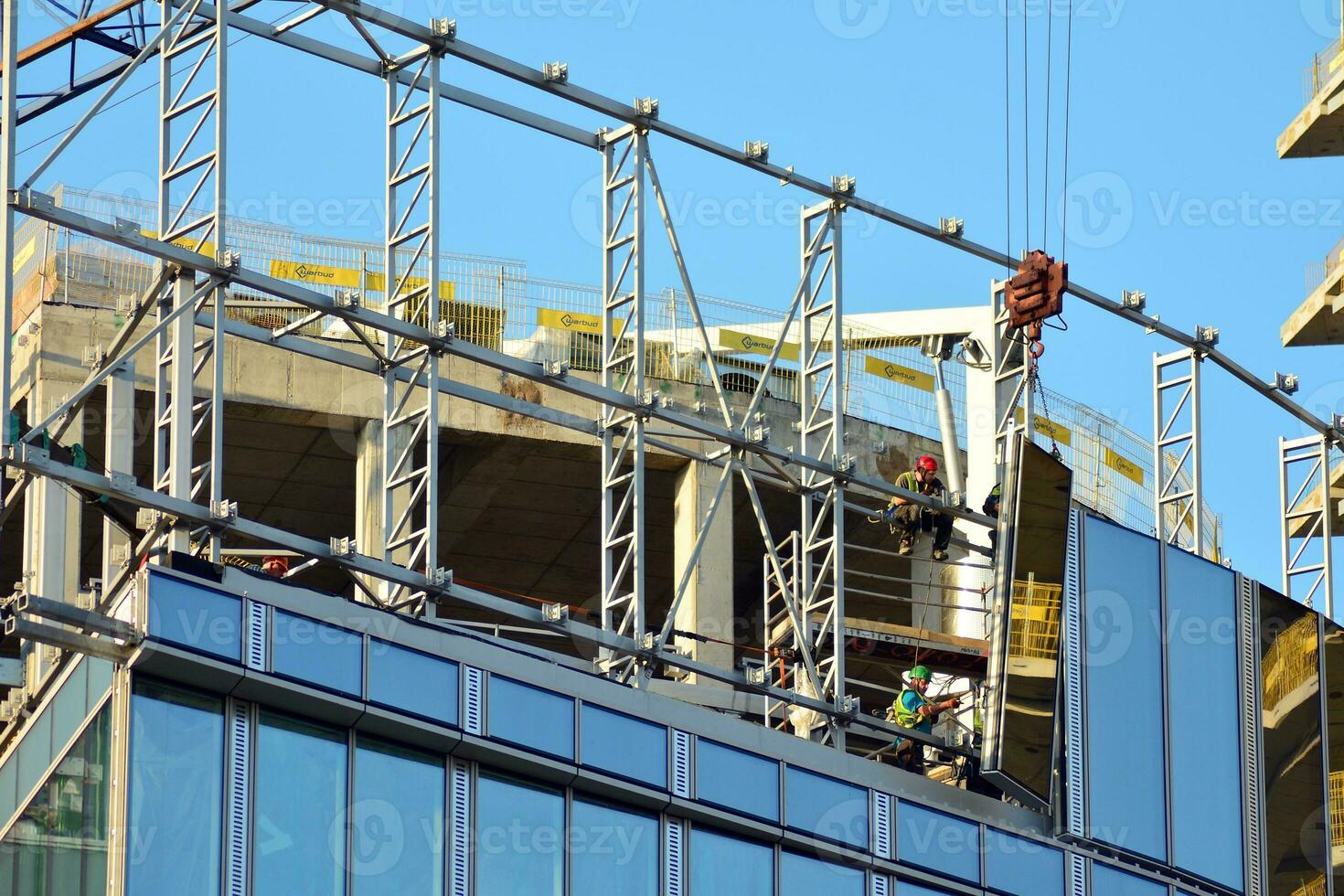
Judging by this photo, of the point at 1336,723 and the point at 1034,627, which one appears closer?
the point at 1034,627

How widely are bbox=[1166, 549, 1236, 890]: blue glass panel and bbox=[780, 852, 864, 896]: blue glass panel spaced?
6.37 meters

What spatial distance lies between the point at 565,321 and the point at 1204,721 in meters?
19.3

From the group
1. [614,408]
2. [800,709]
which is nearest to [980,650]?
[800,709]

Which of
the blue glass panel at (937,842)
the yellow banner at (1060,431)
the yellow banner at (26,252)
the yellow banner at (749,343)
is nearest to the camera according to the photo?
the blue glass panel at (937,842)

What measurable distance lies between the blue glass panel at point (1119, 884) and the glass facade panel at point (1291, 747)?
9.39ft

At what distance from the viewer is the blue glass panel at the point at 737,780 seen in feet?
119

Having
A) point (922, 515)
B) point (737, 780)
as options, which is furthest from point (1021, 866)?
point (922, 515)

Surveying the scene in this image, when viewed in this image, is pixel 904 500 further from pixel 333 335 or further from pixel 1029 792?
pixel 333 335

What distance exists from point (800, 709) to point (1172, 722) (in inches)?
311

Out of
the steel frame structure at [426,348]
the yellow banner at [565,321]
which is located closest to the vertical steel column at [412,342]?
the steel frame structure at [426,348]

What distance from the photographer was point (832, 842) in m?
37.7

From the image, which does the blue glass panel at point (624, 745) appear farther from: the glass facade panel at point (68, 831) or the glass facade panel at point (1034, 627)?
the glass facade panel at point (68, 831)

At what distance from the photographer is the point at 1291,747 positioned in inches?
1762

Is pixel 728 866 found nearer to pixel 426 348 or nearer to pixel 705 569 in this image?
pixel 426 348
